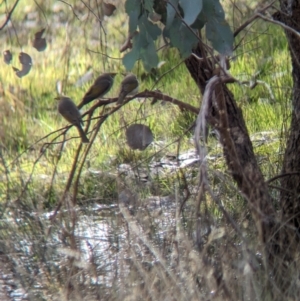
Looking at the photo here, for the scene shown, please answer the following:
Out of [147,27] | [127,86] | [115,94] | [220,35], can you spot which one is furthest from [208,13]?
[115,94]

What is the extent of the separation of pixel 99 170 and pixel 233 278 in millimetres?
1959

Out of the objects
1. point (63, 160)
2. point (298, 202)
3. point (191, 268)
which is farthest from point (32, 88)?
point (191, 268)

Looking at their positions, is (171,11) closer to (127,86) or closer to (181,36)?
(181,36)

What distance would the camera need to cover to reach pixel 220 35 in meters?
2.71

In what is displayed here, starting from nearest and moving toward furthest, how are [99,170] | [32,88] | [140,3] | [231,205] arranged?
[140,3], [231,205], [99,170], [32,88]

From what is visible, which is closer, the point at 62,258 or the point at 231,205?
the point at 62,258

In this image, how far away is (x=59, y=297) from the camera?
2961 mm

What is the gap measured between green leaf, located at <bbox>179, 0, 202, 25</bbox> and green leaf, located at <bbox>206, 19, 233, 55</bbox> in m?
0.19

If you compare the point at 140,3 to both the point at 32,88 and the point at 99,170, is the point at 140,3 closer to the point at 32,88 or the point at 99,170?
the point at 99,170

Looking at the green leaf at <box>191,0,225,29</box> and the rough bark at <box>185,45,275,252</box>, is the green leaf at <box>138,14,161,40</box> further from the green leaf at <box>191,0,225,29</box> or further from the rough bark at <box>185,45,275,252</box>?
the rough bark at <box>185,45,275,252</box>

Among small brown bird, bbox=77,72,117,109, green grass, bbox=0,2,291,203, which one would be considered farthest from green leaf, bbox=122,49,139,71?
green grass, bbox=0,2,291,203

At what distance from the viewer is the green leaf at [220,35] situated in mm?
2705

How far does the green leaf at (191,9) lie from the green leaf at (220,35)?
0.61ft

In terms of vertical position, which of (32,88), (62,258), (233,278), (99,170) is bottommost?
(233,278)
